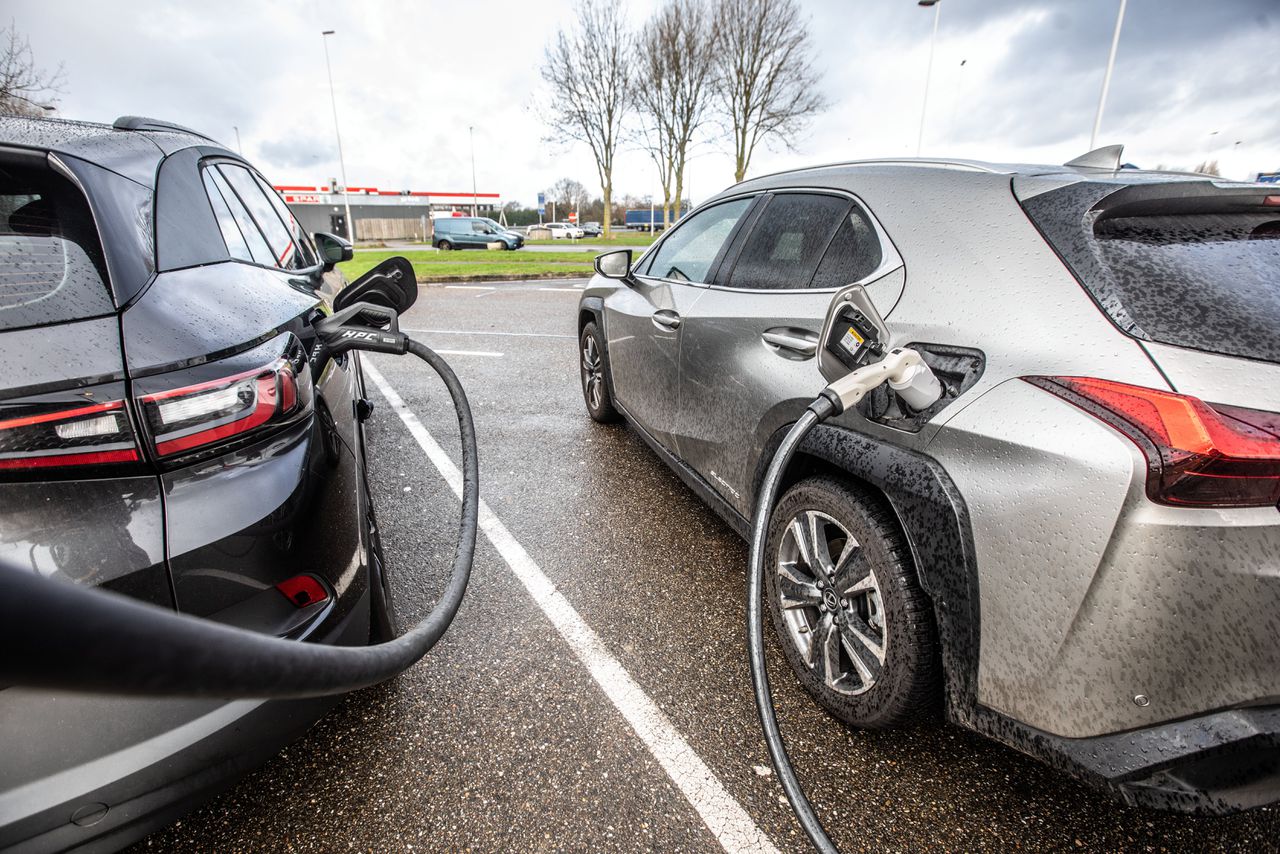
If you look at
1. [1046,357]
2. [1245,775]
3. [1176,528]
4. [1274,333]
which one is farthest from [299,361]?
[1245,775]

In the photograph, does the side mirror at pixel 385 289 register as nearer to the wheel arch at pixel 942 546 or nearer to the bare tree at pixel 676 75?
the wheel arch at pixel 942 546

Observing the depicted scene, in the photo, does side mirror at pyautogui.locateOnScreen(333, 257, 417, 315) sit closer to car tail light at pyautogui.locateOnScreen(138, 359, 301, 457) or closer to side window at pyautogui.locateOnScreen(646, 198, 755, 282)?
car tail light at pyautogui.locateOnScreen(138, 359, 301, 457)

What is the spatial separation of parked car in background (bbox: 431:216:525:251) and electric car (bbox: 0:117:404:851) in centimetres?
3121

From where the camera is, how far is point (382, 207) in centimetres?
5441

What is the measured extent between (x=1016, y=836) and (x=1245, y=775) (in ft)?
1.82

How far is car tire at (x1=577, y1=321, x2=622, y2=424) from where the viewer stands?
4.19 metres

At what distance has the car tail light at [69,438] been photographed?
3.62 ft

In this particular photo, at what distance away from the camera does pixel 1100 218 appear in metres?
1.46

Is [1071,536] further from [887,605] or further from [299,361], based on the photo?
[299,361]

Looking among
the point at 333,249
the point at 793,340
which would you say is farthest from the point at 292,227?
the point at 793,340

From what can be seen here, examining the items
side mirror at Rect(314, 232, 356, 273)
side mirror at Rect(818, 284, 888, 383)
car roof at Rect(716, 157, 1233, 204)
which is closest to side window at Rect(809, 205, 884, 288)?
car roof at Rect(716, 157, 1233, 204)

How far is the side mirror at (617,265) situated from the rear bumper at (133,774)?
2.88 m

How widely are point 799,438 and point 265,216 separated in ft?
8.59

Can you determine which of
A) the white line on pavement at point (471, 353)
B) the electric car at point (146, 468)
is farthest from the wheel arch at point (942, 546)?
the white line on pavement at point (471, 353)
